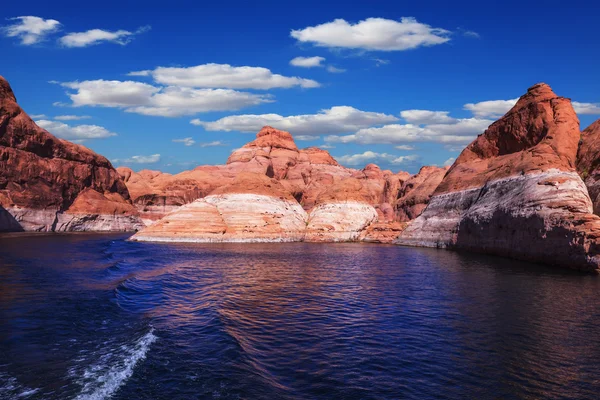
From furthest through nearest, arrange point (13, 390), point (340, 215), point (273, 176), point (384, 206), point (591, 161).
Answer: point (273, 176) → point (384, 206) → point (340, 215) → point (591, 161) → point (13, 390)

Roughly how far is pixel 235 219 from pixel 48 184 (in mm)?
54652

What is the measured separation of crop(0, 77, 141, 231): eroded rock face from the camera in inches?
3310

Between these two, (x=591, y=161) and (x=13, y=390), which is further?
(x=591, y=161)

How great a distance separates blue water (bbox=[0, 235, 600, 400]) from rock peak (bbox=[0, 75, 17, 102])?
249ft

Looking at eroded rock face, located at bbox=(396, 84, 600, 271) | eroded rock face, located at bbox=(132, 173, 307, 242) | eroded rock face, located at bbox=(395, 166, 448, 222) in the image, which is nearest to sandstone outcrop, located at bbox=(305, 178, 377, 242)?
eroded rock face, located at bbox=(132, 173, 307, 242)

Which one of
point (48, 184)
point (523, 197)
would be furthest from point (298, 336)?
point (48, 184)

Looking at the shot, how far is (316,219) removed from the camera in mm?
68062

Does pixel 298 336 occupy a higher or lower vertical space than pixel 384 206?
lower

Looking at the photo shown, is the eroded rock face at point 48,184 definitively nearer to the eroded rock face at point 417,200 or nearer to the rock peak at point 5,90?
the rock peak at point 5,90

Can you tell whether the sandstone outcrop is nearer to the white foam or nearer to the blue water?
the blue water

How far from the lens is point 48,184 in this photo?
92062 mm

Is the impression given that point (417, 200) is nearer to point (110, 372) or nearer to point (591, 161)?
point (591, 161)

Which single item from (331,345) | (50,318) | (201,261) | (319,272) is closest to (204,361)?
(331,345)

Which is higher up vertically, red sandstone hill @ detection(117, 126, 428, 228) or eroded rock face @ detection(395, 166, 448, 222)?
red sandstone hill @ detection(117, 126, 428, 228)
